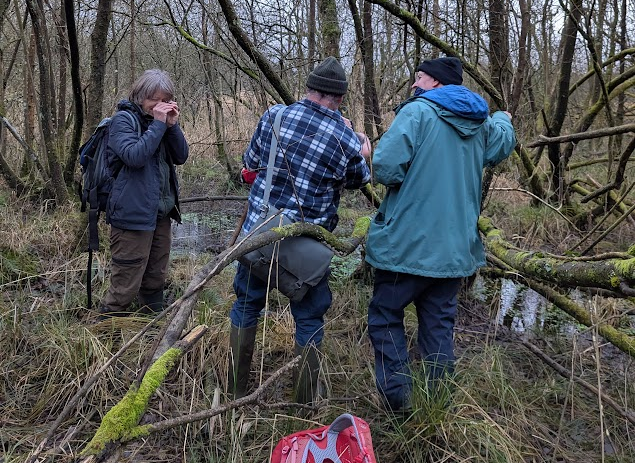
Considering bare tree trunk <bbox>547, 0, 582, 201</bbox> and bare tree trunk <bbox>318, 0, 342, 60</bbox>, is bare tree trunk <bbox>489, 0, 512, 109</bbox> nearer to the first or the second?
bare tree trunk <bbox>318, 0, 342, 60</bbox>

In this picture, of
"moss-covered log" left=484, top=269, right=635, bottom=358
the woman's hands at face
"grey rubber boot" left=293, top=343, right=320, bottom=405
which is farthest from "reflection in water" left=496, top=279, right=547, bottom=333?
the woman's hands at face

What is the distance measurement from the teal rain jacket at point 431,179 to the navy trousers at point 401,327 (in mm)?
131

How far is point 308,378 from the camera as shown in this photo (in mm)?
2789

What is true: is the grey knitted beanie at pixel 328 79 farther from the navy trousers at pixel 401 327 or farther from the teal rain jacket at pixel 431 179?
the navy trousers at pixel 401 327

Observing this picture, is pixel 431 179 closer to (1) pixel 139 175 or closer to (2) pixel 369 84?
(1) pixel 139 175

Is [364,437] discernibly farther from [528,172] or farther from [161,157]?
[528,172]

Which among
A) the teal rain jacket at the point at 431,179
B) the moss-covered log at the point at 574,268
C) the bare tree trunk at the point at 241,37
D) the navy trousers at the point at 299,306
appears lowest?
the navy trousers at the point at 299,306

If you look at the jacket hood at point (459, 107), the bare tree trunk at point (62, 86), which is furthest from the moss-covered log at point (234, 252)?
the bare tree trunk at point (62, 86)

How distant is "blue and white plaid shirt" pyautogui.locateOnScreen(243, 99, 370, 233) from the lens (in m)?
2.63

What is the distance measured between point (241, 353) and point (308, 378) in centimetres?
40

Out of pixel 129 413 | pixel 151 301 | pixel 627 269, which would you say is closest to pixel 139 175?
pixel 151 301

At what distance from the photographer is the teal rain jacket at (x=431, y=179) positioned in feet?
8.21

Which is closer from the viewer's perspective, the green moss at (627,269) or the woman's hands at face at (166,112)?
the green moss at (627,269)

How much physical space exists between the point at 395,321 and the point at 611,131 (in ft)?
7.93
